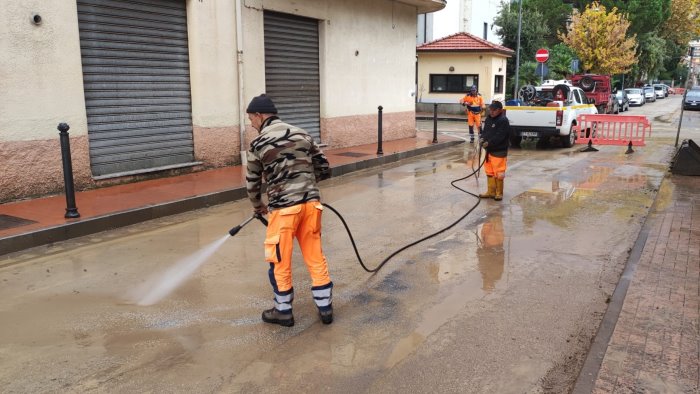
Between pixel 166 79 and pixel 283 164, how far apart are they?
7.73 meters

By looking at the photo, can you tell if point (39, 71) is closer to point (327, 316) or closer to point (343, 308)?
point (343, 308)

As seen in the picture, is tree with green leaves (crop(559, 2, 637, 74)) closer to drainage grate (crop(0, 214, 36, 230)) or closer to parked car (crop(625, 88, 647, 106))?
parked car (crop(625, 88, 647, 106))

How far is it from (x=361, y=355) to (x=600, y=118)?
614 inches

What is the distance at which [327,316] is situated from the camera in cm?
480

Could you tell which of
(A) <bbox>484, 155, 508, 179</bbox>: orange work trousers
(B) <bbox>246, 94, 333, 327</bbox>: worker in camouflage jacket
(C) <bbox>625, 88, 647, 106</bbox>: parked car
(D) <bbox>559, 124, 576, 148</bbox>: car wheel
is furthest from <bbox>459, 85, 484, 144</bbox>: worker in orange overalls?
(C) <bbox>625, 88, 647, 106</bbox>: parked car

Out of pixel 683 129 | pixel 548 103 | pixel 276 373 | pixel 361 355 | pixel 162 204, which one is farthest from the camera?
pixel 683 129

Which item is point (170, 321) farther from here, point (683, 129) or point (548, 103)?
point (683, 129)

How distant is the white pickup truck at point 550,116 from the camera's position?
674 inches

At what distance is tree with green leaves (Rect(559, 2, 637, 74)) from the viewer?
42844 millimetres

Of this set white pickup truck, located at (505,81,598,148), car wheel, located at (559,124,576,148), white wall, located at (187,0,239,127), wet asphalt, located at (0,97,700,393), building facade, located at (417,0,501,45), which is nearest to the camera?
wet asphalt, located at (0,97,700,393)

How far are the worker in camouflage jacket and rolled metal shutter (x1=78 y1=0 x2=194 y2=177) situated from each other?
654cm

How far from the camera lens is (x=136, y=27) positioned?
10.7m

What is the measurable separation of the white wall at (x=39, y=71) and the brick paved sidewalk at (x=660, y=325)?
8241 mm

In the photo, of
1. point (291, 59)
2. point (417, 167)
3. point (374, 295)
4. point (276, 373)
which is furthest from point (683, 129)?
point (276, 373)
